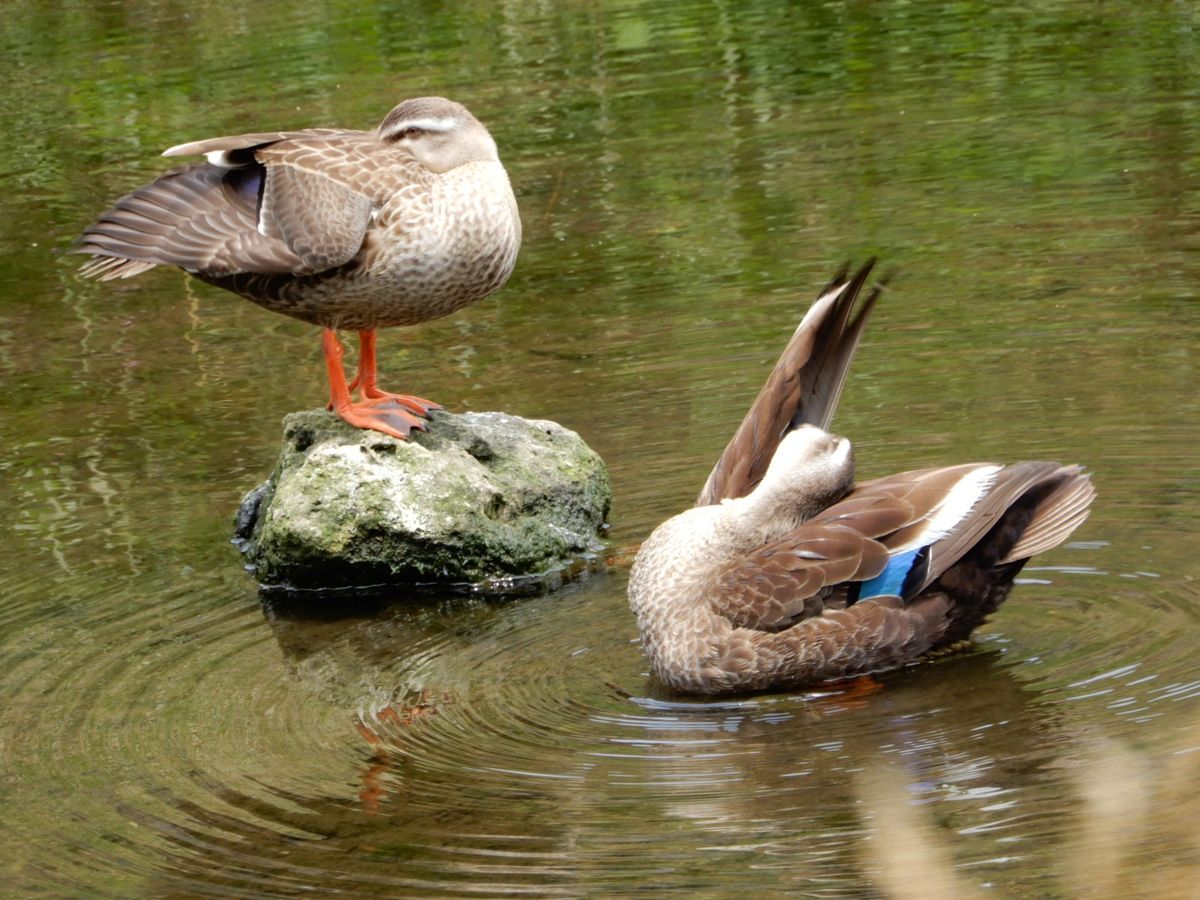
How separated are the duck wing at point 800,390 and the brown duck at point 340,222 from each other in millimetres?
1204

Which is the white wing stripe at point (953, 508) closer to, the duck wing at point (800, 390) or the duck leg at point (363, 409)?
the duck wing at point (800, 390)

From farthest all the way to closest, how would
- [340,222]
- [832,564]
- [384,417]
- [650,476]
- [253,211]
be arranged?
[650,476]
[384,417]
[253,211]
[340,222]
[832,564]

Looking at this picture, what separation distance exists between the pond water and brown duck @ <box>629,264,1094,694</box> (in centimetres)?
13

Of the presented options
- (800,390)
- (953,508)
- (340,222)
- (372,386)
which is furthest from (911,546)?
(372,386)

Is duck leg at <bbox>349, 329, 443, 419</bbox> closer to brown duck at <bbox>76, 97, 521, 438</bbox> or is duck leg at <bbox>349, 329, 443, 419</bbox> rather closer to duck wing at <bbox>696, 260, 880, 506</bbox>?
brown duck at <bbox>76, 97, 521, 438</bbox>

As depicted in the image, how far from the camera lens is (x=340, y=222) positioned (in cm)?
634

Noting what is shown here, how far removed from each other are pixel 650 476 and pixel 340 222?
1.66 meters

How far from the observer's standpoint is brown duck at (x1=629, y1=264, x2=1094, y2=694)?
538 centimetres

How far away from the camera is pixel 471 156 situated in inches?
263

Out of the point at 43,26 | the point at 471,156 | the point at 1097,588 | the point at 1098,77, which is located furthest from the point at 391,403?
the point at 43,26

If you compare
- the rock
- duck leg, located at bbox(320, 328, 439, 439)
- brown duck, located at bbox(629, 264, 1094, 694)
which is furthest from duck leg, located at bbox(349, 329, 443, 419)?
brown duck, located at bbox(629, 264, 1094, 694)

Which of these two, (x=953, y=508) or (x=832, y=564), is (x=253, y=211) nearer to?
(x=832, y=564)

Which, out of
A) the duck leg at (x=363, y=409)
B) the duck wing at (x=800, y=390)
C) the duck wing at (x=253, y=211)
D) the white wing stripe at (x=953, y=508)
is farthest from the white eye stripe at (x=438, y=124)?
the white wing stripe at (x=953, y=508)

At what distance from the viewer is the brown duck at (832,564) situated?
5375 mm
